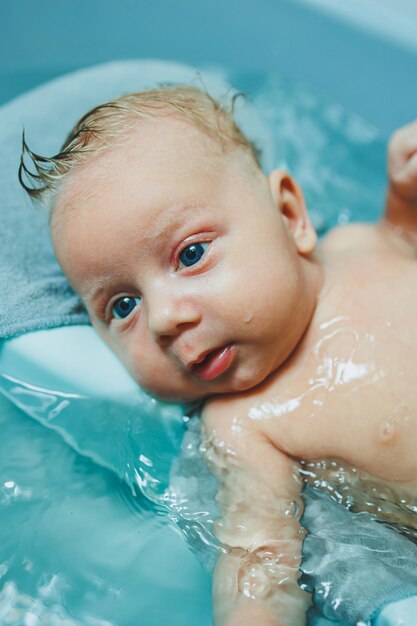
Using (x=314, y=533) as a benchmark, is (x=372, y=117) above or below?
above

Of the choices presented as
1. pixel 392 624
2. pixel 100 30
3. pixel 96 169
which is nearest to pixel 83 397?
pixel 96 169

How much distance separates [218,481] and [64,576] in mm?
236

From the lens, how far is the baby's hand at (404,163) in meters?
1.13

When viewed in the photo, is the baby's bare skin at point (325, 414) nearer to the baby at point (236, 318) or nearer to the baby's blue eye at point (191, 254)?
the baby at point (236, 318)

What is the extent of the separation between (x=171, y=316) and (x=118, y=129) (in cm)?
26

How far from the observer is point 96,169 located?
924 mm

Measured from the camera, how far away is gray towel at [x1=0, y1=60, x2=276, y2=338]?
3.72 feet

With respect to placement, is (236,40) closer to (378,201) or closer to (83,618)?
(378,201)

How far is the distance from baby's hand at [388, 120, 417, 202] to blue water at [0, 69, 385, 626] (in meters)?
0.53

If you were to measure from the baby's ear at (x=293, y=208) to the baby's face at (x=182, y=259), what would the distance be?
0.21 feet

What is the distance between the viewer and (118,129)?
947 millimetres

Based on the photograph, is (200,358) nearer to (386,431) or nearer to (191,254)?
(191,254)

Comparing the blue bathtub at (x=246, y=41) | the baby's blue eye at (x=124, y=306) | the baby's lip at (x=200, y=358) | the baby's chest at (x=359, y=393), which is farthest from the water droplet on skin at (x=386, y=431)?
the blue bathtub at (x=246, y=41)

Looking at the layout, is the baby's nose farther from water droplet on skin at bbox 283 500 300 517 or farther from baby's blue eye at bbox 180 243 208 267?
water droplet on skin at bbox 283 500 300 517
